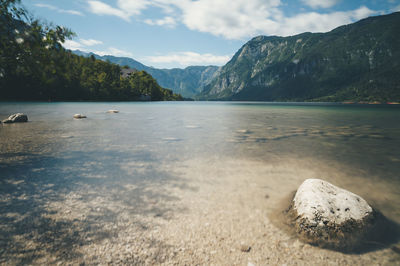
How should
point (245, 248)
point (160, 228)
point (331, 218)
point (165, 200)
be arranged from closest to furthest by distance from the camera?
point (245, 248)
point (331, 218)
point (160, 228)
point (165, 200)

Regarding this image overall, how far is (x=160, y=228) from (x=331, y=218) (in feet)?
13.3

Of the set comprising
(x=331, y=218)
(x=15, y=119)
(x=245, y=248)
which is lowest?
(x=245, y=248)

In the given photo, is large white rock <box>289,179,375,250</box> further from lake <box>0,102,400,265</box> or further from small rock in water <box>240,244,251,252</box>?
small rock in water <box>240,244,251,252</box>

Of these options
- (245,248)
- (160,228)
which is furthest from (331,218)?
(160,228)

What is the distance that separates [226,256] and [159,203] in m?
2.68

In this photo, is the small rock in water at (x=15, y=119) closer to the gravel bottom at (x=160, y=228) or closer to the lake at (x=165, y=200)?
the lake at (x=165, y=200)

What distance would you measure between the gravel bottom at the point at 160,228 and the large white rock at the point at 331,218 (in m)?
0.31

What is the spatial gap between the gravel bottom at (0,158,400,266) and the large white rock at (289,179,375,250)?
1.02 ft

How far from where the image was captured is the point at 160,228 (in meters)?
4.78

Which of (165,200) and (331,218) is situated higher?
(331,218)

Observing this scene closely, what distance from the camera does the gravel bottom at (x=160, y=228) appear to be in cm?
389

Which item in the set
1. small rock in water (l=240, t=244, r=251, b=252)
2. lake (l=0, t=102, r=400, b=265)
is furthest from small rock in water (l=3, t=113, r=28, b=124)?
small rock in water (l=240, t=244, r=251, b=252)

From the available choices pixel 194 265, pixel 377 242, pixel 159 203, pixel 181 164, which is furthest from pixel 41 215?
pixel 377 242

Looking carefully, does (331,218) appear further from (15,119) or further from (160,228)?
(15,119)
